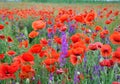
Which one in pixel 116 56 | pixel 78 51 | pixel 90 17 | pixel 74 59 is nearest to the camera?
pixel 116 56

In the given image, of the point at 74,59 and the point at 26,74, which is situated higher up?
the point at 74,59

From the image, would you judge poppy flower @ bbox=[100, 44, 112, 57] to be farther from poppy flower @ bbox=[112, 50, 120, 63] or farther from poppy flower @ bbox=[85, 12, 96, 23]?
poppy flower @ bbox=[85, 12, 96, 23]

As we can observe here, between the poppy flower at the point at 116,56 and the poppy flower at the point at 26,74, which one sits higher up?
the poppy flower at the point at 116,56

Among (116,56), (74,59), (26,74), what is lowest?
(26,74)

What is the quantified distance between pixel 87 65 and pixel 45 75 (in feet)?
1.08

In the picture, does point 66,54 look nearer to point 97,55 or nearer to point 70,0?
point 97,55

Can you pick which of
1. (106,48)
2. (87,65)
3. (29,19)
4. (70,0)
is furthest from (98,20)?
(70,0)

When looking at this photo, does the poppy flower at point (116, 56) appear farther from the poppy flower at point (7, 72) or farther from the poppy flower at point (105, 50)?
the poppy flower at point (7, 72)

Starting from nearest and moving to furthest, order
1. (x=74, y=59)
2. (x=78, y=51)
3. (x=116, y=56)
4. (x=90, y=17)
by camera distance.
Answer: (x=116, y=56), (x=78, y=51), (x=74, y=59), (x=90, y=17)

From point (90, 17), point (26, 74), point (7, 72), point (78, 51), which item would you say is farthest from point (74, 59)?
point (90, 17)

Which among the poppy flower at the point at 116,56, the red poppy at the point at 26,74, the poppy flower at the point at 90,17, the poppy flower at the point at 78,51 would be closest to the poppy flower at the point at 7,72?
the red poppy at the point at 26,74

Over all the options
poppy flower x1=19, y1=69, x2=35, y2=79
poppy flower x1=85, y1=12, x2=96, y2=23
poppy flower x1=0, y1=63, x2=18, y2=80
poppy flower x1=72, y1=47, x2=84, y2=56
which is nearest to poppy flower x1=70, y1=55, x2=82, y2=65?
poppy flower x1=72, y1=47, x2=84, y2=56

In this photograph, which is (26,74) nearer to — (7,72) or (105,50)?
(7,72)

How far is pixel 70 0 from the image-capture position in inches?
1414
